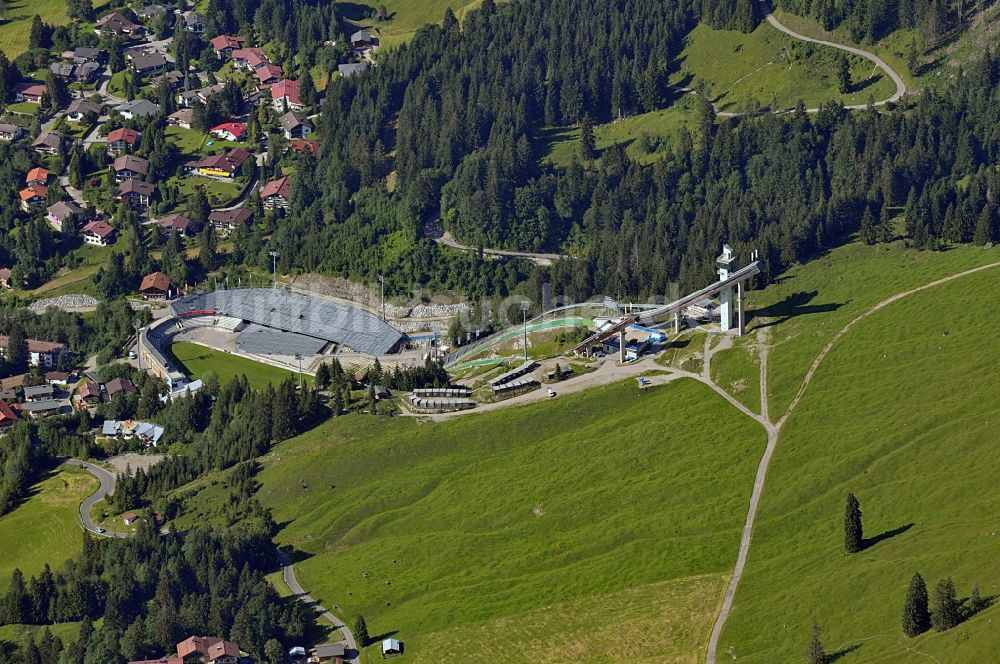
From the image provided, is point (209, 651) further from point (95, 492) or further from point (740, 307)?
point (740, 307)

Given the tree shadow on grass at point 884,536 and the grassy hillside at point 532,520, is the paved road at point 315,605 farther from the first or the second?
the tree shadow on grass at point 884,536

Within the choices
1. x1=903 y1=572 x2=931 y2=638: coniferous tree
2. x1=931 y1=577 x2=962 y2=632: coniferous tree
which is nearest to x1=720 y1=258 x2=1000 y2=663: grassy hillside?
x1=903 y1=572 x2=931 y2=638: coniferous tree

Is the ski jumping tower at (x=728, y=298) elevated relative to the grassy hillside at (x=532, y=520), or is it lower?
elevated

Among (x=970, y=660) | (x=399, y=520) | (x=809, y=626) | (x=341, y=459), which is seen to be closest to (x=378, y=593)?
(x=399, y=520)

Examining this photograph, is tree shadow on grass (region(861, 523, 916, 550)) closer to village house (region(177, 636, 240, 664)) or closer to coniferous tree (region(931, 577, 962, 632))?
coniferous tree (region(931, 577, 962, 632))

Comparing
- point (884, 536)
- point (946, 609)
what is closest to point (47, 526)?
point (884, 536)

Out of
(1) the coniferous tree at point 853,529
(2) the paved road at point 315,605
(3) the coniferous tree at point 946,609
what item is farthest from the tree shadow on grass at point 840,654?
(2) the paved road at point 315,605

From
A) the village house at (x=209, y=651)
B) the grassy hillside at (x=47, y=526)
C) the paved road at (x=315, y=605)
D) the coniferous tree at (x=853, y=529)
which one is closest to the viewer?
the coniferous tree at (x=853, y=529)
